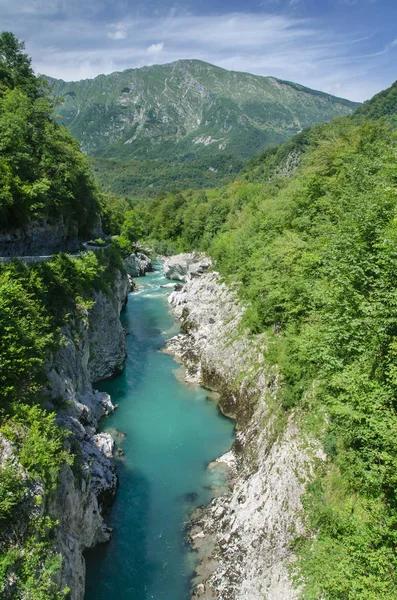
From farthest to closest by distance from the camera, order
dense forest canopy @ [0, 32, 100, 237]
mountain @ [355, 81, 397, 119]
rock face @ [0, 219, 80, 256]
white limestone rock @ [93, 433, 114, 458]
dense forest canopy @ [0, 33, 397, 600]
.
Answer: mountain @ [355, 81, 397, 119]
rock face @ [0, 219, 80, 256]
dense forest canopy @ [0, 32, 100, 237]
white limestone rock @ [93, 433, 114, 458]
dense forest canopy @ [0, 33, 397, 600]

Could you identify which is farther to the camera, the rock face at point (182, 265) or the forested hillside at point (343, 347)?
the rock face at point (182, 265)

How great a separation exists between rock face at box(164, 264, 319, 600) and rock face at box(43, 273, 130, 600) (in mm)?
4311

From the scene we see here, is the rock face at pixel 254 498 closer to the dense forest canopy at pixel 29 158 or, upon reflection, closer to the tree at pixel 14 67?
the dense forest canopy at pixel 29 158

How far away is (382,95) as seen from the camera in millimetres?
108875

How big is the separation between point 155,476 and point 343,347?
476 inches

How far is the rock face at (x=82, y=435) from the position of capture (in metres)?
10.9

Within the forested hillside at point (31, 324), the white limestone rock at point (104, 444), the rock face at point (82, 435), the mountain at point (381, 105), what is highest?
the mountain at point (381, 105)

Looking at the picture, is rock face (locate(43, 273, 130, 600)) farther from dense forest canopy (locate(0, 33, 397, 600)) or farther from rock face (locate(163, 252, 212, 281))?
rock face (locate(163, 252, 212, 281))

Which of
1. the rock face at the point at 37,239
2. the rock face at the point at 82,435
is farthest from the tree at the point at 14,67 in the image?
the rock face at the point at 82,435

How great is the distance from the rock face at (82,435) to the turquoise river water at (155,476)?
918 millimetres

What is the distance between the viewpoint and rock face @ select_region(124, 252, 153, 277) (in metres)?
59.6

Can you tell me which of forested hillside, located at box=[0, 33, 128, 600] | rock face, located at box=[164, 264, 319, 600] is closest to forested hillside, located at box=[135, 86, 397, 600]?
rock face, located at box=[164, 264, 319, 600]

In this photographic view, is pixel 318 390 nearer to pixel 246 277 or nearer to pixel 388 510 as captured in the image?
pixel 388 510

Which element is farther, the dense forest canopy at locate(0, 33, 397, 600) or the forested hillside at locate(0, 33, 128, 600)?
the forested hillside at locate(0, 33, 128, 600)
